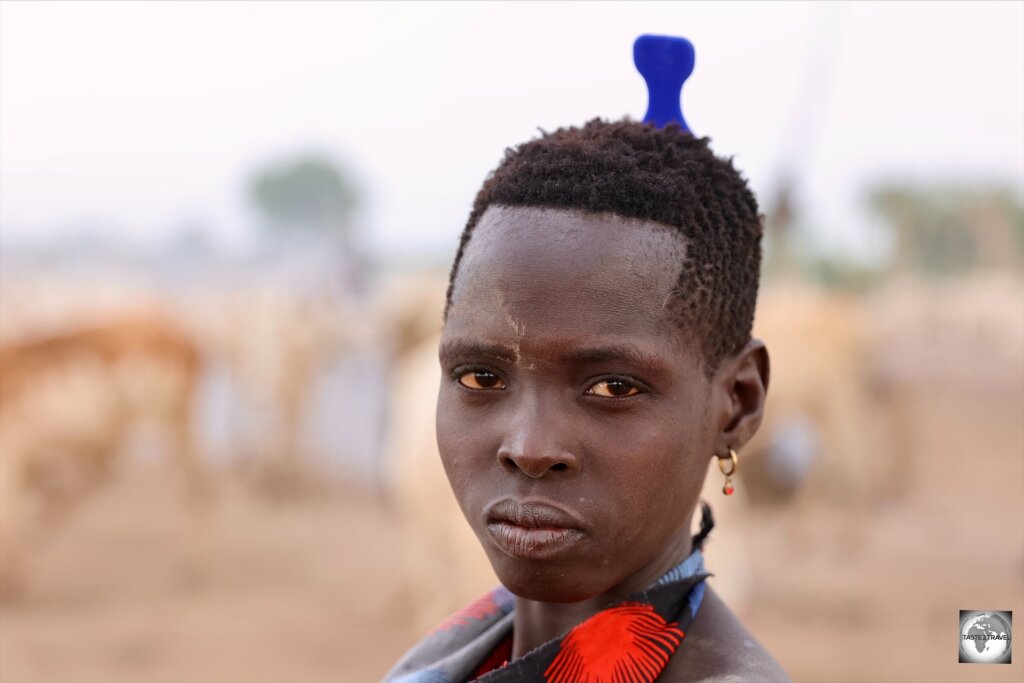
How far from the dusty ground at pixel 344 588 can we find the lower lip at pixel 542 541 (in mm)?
4999

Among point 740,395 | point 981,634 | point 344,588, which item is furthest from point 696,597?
point 344,588

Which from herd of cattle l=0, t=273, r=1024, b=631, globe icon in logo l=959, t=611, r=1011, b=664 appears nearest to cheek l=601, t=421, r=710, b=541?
globe icon in logo l=959, t=611, r=1011, b=664

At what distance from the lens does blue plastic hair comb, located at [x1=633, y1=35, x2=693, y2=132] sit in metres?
1.55

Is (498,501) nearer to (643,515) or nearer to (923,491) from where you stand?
(643,515)

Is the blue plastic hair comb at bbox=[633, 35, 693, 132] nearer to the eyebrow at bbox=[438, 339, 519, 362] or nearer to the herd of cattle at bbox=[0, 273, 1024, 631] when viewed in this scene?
the eyebrow at bbox=[438, 339, 519, 362]

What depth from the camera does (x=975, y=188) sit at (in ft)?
45.6

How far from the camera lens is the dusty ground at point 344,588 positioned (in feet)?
20.7

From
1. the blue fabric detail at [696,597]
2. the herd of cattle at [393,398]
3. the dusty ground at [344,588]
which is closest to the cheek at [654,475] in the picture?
the blue fabric detail at [696,597]

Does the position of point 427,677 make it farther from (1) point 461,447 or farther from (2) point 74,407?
(2) point 74,407

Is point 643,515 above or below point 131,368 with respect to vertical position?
below

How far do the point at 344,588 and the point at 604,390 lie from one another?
6.94 meters

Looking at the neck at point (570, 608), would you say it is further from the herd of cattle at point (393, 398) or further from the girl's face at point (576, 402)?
the herd of cattle at point (393, 398)

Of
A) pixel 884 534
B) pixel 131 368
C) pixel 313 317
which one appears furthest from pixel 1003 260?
pixel 131 368

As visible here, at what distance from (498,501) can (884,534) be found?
27.7 ft
